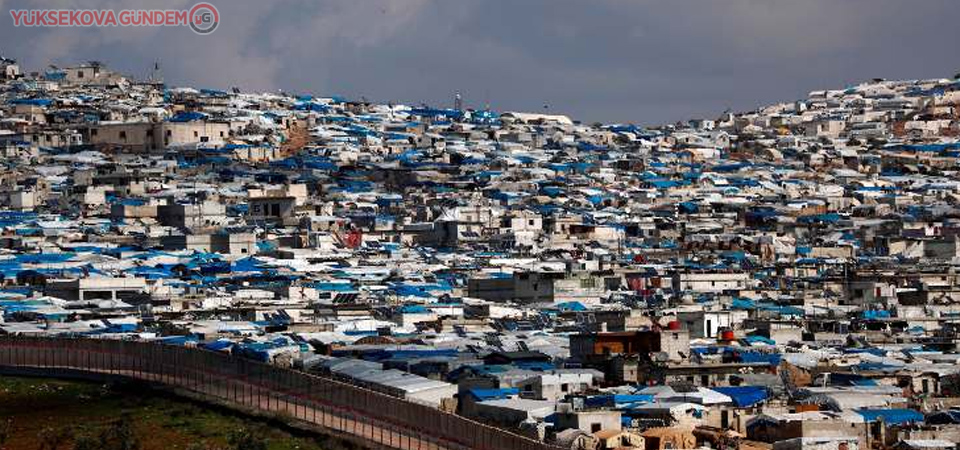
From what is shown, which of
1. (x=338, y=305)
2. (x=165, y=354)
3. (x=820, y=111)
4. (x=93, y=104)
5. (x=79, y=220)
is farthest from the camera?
(x=820, y=111)

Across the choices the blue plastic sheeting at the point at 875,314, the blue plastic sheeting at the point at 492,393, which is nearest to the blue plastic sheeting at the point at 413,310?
the blue plastic sheeting at the point at 875,314

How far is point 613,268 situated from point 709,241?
37.7 feet

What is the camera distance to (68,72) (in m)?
129

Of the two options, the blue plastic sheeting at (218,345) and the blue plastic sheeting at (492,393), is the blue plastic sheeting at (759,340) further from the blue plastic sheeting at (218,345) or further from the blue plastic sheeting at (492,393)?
the blue plastic sheeting at (492,393)

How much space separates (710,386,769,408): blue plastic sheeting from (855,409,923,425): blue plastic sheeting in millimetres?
1865

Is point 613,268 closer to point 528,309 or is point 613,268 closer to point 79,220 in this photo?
point 528,309

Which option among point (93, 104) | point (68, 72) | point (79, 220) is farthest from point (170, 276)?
point (68, 72)

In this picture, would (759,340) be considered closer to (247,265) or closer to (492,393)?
(492,393)

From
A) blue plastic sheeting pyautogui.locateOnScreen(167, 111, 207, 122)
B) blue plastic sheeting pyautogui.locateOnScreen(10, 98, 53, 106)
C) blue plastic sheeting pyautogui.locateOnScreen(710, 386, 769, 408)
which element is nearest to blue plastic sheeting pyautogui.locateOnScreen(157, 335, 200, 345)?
blue plastic sheeting pyautogui.locateOnScreen(710, 386, 769, 408)

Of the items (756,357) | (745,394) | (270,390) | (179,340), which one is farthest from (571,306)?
(745,394)

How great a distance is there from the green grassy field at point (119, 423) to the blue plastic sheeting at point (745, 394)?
255 inches

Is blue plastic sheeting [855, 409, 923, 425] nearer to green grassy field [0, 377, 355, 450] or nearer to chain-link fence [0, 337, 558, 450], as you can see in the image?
chain-link fence [0, 337, 558, 450]

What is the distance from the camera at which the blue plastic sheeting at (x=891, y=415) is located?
43156 millimetres

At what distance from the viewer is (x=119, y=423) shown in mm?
45812
